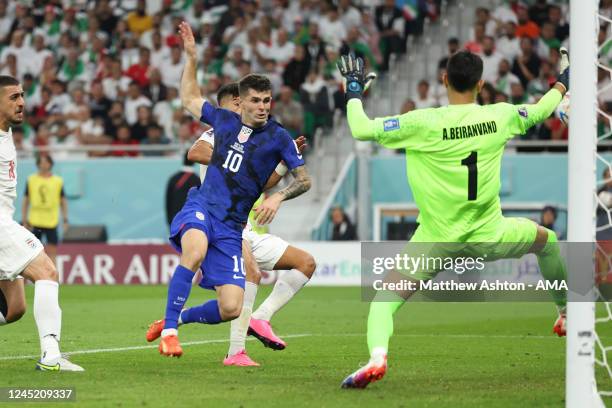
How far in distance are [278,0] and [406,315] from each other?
1269 centimetres

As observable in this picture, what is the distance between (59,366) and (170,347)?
1.08 metres

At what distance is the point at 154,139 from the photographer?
2455 centimetres

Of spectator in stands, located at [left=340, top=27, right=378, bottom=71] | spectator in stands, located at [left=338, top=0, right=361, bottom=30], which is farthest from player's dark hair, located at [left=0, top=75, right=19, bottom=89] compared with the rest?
spectator in stands, located at [left=338, top=0, right=361, bottom=30]

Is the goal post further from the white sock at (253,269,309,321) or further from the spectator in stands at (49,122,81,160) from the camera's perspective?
the spectator in stands at (49,122,81,160)

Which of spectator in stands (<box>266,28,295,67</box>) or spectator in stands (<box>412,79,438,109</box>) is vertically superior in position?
spectator in stands (<box>266,28,295,67</box>)

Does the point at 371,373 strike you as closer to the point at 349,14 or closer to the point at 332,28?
the point at 332,28

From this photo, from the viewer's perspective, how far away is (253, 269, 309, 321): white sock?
10289 mm

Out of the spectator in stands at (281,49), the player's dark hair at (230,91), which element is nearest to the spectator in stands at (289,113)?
the spectator in stands at (281,49)

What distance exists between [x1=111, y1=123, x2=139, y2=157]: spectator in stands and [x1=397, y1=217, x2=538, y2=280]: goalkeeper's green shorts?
16.7 metres

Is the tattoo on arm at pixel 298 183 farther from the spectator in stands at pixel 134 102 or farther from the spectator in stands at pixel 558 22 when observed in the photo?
the spectator in stands at pixel 134 102

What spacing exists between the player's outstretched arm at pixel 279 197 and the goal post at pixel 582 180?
8.01 feet

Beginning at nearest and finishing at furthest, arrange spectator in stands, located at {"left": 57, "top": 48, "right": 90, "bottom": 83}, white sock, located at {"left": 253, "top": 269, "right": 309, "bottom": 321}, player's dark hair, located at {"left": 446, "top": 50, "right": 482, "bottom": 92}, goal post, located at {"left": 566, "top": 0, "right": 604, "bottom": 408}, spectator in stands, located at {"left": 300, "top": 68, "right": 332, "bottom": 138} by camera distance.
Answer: goal post, located at {"left": 566, "top": 0, "right": 604, "bottom": 408}
player's dark hair, located at {"left": 446, "top": 50, "right": 482, "bottom": 92}
white sock, located at {"left": 253, "top": 269, "right": 309, "bottom": 321}
spectator in stands, located at {"left": 300, "top": 68, "right": 332, "bottom": 138}
spectator in stands, located at {"left": 57, "top": 48, "right": 90, "bottom": 83}

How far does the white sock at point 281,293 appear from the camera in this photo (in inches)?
405

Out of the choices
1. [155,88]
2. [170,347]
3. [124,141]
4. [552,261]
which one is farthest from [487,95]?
[170,347]
